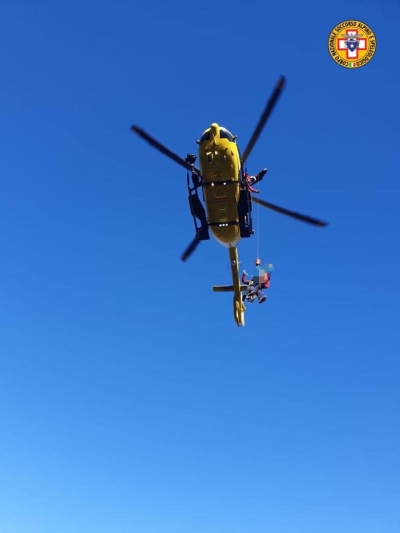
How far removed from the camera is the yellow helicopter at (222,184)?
23.5 meters

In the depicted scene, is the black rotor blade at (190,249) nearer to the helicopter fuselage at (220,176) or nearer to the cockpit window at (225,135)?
the helicopter fuselage at (220,176)

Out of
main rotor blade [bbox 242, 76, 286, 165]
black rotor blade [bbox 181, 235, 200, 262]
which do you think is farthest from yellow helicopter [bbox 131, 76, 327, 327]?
black rotor blade [bbox 181, 235, 200, 262]

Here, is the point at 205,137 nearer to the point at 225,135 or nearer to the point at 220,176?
the point at 225,135

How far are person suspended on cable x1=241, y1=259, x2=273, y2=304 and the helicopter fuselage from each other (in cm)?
553

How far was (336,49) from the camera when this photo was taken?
29.7 m

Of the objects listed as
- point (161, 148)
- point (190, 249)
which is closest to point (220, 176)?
point (161, 148)

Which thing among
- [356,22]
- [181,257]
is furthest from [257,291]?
[356,22]

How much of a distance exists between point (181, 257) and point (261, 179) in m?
6.63

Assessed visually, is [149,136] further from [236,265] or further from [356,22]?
[356,22]

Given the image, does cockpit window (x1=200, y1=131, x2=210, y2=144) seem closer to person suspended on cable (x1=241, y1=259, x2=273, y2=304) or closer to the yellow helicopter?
the yellow helicopter

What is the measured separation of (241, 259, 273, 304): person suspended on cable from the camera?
101 feet

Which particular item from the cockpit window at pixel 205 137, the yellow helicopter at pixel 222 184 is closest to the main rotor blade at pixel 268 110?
the yellow helicopter at pixel 222 184

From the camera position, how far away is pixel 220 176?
23.9 m

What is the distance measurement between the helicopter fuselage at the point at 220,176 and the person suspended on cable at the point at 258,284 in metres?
5.53
